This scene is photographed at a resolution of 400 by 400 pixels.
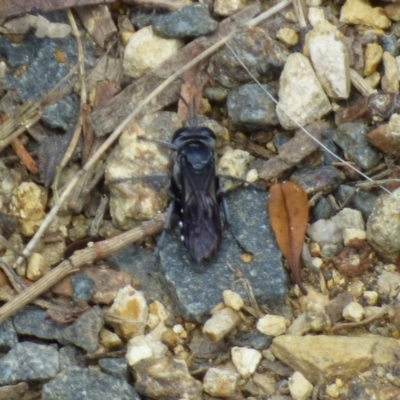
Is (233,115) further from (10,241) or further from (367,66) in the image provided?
(10,241)

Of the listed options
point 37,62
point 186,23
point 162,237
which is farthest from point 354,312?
point 37,62

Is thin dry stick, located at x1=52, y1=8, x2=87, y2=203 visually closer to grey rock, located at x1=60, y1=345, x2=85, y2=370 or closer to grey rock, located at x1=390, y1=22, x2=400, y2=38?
grey rock, located at x1=60, y1=345, x2=85, y2=370

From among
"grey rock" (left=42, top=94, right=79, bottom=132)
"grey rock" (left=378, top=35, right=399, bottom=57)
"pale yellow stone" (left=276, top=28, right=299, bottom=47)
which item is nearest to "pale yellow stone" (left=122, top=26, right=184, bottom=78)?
"grey rock" (left=42, top=94, right=79, bottom=132)

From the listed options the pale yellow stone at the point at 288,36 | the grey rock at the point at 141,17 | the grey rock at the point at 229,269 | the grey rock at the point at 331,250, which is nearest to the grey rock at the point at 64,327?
the grey rock at the point at 229,269

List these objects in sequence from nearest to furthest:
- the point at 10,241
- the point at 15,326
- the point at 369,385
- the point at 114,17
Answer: the point at 369,385 < the point at 15,326 < the point at 10,241 < the point at 114,17

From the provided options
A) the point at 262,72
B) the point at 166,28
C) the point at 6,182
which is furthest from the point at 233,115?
the point at 6,182
